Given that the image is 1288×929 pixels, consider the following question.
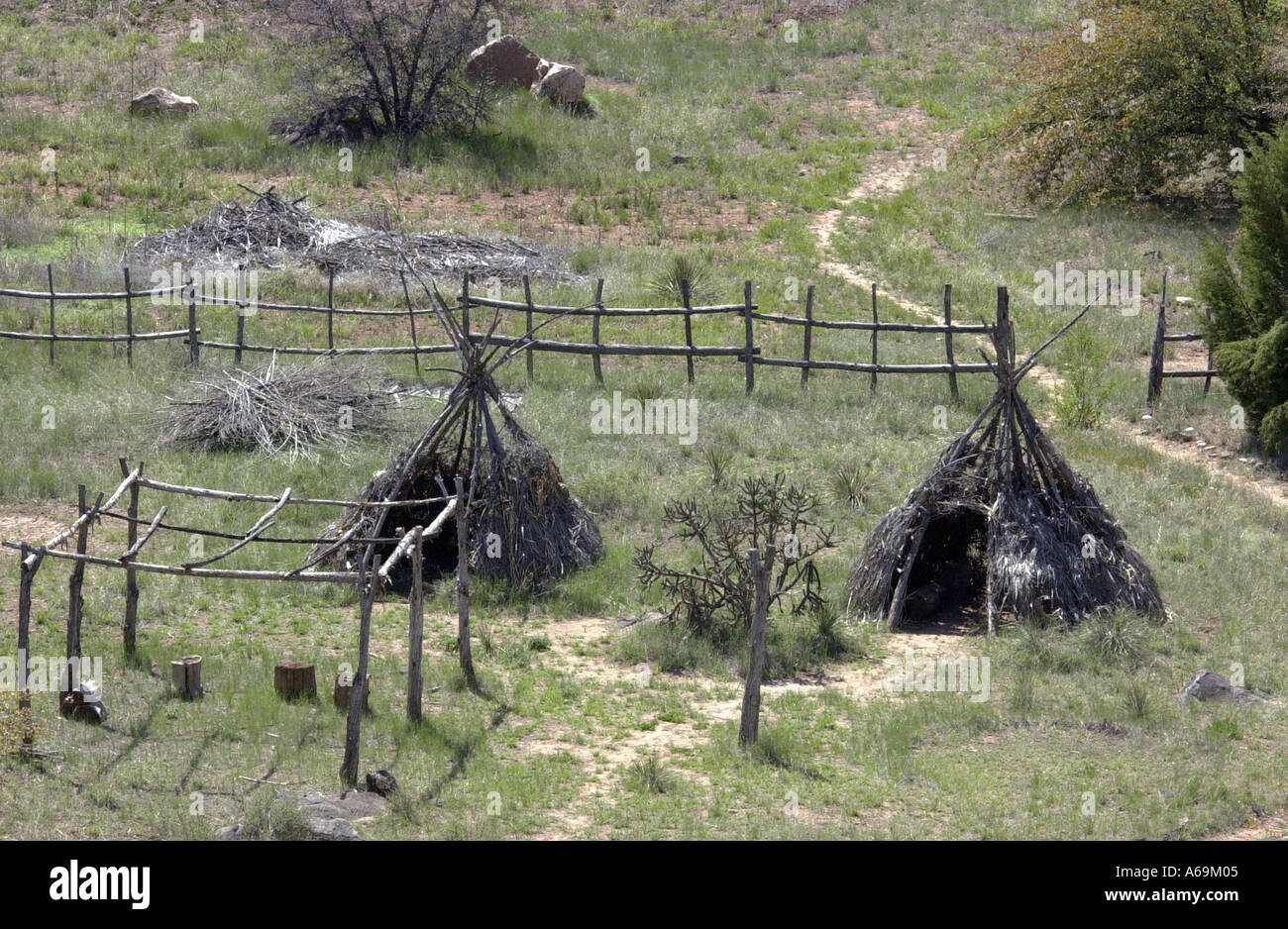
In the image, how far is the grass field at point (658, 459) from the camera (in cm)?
838

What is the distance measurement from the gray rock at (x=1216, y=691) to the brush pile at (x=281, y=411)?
340 inches

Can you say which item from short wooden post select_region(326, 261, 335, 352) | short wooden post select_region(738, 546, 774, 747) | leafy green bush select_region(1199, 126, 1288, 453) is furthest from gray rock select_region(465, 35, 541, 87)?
short wooden post select_region(738, 546, 774, 747)

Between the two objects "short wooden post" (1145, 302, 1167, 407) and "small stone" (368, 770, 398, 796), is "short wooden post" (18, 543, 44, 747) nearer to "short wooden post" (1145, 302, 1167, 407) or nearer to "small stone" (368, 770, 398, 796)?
"small stone" (368, 770, 398, 796)

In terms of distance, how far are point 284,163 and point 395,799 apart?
19110 mm

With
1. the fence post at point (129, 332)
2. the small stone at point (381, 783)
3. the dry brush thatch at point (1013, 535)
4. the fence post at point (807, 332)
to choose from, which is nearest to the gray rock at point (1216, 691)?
the dry brush thatch at point (1013, 535)

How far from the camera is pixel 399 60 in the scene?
86.8 ft

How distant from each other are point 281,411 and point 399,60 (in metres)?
13.1

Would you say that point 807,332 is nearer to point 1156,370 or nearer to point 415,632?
point 1156,370

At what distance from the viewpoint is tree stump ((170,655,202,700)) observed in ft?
31.0

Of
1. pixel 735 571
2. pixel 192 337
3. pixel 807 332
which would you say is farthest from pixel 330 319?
pixel 735 571

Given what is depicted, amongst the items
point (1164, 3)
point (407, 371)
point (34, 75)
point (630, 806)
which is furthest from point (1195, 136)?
point (34, 75)

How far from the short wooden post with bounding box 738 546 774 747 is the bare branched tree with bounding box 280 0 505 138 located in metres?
19.0

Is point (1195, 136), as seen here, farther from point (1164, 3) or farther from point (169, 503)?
point (169, 503)

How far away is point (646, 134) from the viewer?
27.1 meters
